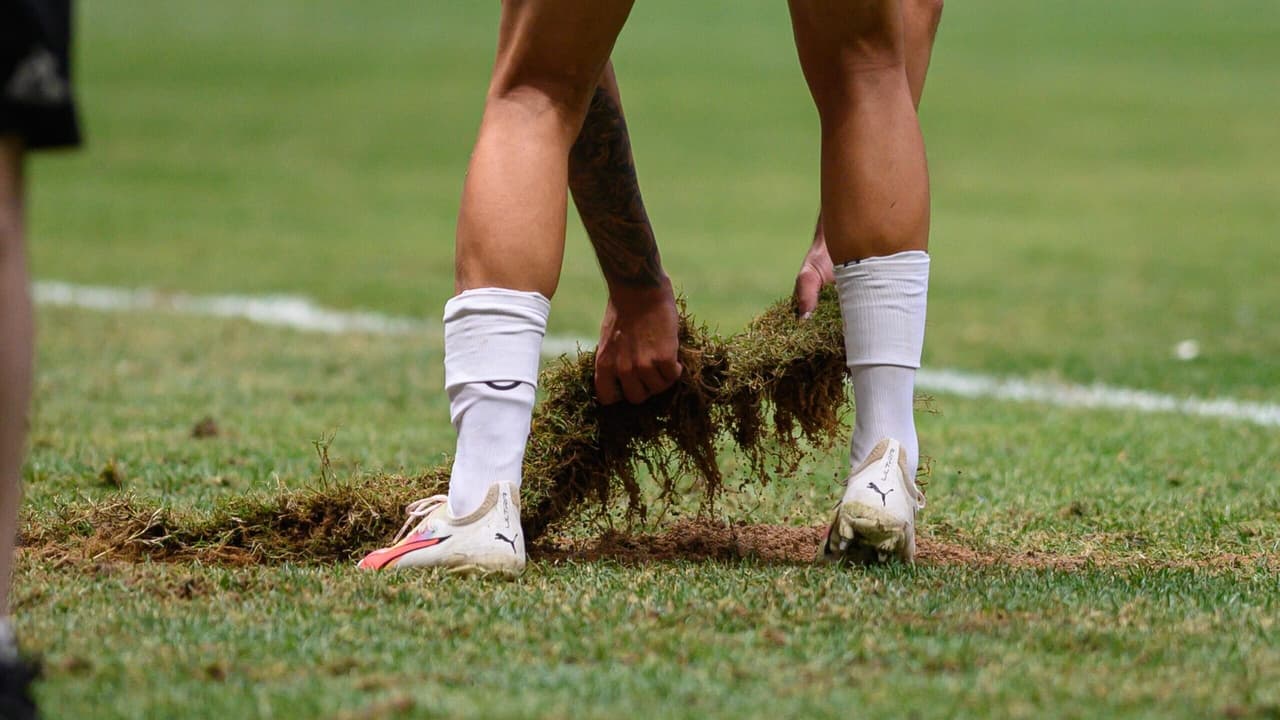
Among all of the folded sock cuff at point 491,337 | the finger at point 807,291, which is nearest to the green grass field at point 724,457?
the folded sock cuff at point 491,337

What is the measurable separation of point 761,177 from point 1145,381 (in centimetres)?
1117

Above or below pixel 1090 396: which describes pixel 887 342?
above

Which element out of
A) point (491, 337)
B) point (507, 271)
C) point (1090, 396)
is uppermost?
point (507, 271)

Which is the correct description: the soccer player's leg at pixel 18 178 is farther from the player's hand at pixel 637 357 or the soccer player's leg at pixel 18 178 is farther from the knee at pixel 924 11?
the knee at pixel 924 11

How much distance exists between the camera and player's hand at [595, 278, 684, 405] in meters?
2.98

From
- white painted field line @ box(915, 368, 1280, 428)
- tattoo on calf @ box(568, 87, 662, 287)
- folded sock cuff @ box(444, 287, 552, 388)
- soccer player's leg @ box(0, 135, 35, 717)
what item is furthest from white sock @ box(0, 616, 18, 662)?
white painted field line @ box(915, 368, 1280, 428)

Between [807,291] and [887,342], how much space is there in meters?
0.42

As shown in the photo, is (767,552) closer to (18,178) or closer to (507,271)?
(507,271)

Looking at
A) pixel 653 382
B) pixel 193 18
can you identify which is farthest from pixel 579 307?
pixel 193 18

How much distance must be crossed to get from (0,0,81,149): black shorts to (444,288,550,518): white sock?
2.95 ft

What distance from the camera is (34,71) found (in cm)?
172

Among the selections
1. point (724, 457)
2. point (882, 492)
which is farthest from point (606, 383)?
point (724, 457)

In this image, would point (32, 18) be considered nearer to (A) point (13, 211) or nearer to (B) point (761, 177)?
(A) point (13, 211)

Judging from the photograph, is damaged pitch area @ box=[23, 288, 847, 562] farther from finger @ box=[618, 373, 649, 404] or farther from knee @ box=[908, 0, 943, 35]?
knee @ box=[908, 0, 943, 35]
